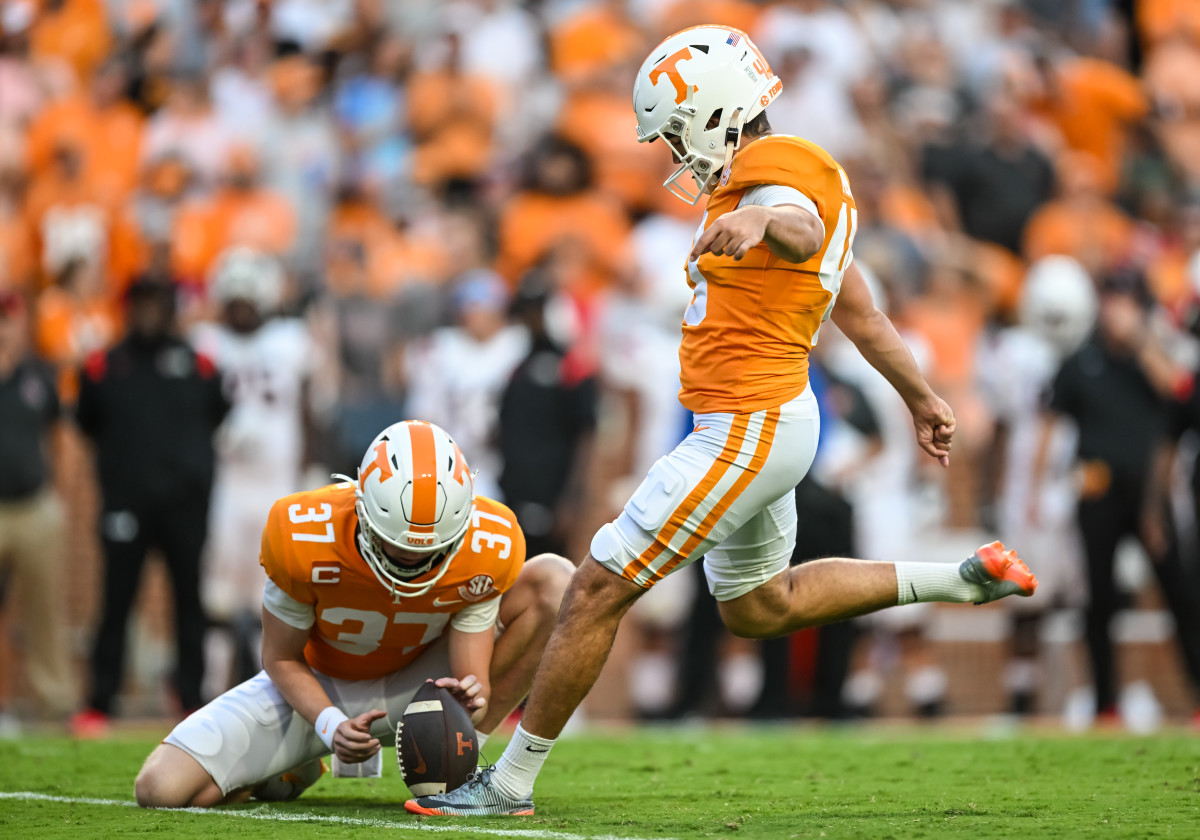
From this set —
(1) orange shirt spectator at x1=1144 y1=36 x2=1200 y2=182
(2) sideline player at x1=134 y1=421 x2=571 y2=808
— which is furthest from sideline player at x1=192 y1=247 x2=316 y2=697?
(1) orange shirt spectator at x1=1144 y1=36 x2=1200 y2=182

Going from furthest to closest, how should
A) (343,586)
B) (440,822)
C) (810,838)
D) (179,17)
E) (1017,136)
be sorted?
(179,17) → (1017,136) → (343,586) → (440,822) → (810,838)

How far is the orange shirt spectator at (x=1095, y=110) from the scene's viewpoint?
43.4 ft

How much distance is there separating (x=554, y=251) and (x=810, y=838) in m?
6.48

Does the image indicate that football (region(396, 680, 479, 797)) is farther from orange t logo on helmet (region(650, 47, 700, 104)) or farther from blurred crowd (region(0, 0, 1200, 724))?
blurred crowd (region(0, 0, 1200, 724))

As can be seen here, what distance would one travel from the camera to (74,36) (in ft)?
45.5

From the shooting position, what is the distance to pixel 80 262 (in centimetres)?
1070

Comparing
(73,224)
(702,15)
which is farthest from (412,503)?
(702,15)

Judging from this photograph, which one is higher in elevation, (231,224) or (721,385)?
(231,224)

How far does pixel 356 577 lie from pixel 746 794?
1539 mm

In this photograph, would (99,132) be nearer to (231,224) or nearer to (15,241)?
(15,241)

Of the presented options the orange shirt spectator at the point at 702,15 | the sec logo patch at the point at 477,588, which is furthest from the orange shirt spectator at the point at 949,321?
the sec logo patch at the point at 477,588

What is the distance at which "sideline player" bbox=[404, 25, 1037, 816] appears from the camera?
4.77 m

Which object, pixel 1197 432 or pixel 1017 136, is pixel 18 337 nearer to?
pixel 1197 432

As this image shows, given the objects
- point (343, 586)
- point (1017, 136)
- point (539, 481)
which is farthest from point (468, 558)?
point (1017, 136)
